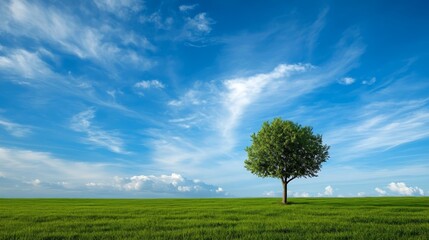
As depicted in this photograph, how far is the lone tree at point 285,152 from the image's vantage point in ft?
180

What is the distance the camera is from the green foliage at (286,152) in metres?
54.7

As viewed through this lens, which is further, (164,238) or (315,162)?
(315,162)

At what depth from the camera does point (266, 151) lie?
182 feet

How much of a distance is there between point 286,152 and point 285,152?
152mm

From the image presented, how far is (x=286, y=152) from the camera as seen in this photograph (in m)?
55.1

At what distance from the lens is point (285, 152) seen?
55188mm

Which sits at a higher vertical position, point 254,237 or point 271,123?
point 271,123

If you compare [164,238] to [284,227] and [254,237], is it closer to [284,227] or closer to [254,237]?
[254,237]


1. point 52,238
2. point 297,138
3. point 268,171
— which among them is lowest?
point 52,238

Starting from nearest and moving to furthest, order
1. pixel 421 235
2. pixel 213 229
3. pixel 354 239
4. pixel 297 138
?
pixel 354 239 < pixel 421 235 < pixel 213 229 < pixel 297 138

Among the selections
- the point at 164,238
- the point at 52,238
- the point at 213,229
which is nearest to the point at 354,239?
the point at 213,229

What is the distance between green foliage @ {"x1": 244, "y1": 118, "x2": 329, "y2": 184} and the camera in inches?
2154

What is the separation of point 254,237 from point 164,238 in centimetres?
456

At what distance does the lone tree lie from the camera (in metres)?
54.7
